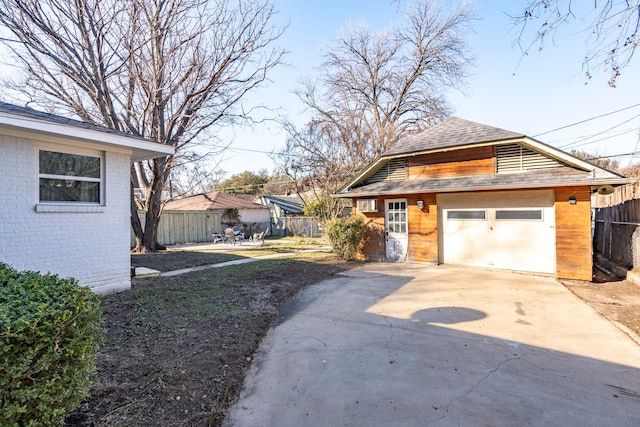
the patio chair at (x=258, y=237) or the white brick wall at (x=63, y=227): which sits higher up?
the white brick wall at (x=63, y=227)

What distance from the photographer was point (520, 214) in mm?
8766

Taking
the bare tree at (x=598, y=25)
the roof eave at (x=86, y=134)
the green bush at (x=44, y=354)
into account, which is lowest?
the green bush at (x=44, y=354)

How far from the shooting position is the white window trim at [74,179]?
215 inches

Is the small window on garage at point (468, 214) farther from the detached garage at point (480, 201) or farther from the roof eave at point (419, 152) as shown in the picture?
the roof eave at point (419, 152)

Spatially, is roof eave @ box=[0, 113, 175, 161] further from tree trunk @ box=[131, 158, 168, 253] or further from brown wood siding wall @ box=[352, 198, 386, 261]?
brown wood siding wall @ box=[352, 198, 386, 261]

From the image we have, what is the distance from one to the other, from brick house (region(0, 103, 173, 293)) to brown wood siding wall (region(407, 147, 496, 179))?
784cm

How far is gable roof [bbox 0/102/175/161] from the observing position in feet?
15.7

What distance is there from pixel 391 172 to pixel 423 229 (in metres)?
2.39

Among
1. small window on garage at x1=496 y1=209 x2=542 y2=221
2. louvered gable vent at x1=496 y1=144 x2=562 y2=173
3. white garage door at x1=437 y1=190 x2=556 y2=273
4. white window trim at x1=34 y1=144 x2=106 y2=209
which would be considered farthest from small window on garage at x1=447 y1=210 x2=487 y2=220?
white window trim at x1=34 y1=144 x2=106 y2=209

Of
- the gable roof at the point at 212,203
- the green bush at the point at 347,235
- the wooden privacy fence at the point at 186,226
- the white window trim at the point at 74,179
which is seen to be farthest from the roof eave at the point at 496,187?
A: the gable roof at the point at 212,203

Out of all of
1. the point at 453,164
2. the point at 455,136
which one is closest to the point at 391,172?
the point at 453,164

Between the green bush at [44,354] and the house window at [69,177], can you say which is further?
the house window at [69,177]

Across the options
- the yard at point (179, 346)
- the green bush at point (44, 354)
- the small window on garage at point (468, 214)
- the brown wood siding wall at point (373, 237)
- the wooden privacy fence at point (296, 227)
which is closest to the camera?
the green bush at point (44, 354)

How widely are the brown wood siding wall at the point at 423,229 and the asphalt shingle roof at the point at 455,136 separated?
1617mm
